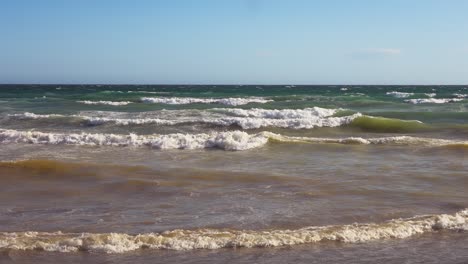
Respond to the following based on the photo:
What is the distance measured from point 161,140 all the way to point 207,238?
9.32 m

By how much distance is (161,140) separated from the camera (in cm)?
1562

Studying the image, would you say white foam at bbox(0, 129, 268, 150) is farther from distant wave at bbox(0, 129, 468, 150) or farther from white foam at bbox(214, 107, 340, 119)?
white foam at bbox(214, 107, 340, 119)

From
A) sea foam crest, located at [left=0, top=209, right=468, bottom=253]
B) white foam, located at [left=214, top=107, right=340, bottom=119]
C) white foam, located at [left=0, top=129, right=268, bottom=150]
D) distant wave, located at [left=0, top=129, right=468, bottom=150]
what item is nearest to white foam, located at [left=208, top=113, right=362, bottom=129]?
white foam, located at [left=214, top=107, right=340, bottom=119]

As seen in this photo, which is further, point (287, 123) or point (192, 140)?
point (287, 123)

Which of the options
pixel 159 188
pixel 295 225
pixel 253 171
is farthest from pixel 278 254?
pixel 253 171

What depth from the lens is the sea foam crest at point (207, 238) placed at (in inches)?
249

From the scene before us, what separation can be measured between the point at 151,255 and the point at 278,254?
1.35 m

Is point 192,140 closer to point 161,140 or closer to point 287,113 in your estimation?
point 161,140

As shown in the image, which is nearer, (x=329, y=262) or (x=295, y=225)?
(x=329, y=262)

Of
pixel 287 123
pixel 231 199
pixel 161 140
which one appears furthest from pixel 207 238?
pixel 287 123

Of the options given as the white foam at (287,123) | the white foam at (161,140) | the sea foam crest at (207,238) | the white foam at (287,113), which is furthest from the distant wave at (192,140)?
the white foam at (287,113)

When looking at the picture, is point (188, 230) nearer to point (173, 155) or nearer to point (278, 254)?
point (278, 254)

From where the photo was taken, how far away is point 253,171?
11.3 meters

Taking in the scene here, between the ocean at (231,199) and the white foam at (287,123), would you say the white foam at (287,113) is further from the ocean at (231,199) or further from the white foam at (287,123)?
the ocean at (231,199)
